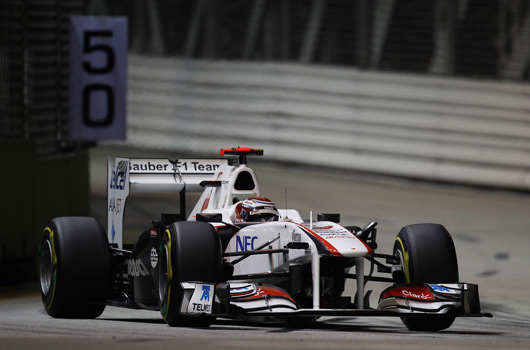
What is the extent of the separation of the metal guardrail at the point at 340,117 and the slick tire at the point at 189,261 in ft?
42.0

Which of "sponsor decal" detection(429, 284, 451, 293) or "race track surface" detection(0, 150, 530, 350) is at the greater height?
"sponsor decal" detection(429, 284, 451, 293)

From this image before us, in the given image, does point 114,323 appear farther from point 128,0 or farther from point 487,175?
point 128,0

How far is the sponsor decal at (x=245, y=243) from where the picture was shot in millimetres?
12930

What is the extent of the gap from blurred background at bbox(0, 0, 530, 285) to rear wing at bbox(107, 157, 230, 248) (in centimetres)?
595

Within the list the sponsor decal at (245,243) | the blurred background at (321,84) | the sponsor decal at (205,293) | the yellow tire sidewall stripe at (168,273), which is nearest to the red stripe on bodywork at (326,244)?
the sponsor decal at (245,243)

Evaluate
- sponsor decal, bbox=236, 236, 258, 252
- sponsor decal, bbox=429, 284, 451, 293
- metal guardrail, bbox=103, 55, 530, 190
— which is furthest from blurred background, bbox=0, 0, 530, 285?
sponsor decal, bbox=429, 284, 451, 293

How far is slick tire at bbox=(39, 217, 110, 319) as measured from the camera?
13836 mm

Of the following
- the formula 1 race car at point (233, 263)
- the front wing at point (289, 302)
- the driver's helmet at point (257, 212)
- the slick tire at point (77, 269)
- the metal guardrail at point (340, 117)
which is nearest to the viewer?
the front wing at point (289, 302)

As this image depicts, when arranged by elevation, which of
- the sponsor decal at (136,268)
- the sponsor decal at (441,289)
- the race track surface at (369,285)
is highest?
the sponsor decal at (441,289)

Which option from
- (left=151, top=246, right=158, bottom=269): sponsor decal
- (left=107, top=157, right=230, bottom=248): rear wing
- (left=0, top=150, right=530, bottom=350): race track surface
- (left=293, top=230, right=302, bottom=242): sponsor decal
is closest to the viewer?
(left=0, top=150, right=530, bottom=350): race track surface

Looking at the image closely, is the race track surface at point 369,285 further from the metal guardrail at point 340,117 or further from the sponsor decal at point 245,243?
the sponsor decal at point 245,243

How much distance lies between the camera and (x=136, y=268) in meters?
13.7

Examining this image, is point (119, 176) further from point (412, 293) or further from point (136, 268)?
point (412, 293)

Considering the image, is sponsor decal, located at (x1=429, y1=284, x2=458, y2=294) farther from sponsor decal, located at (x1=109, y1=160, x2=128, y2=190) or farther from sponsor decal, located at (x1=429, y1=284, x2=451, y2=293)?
sponsor decal, located at (x1=109, y1=160, x2=128, y2=190)
